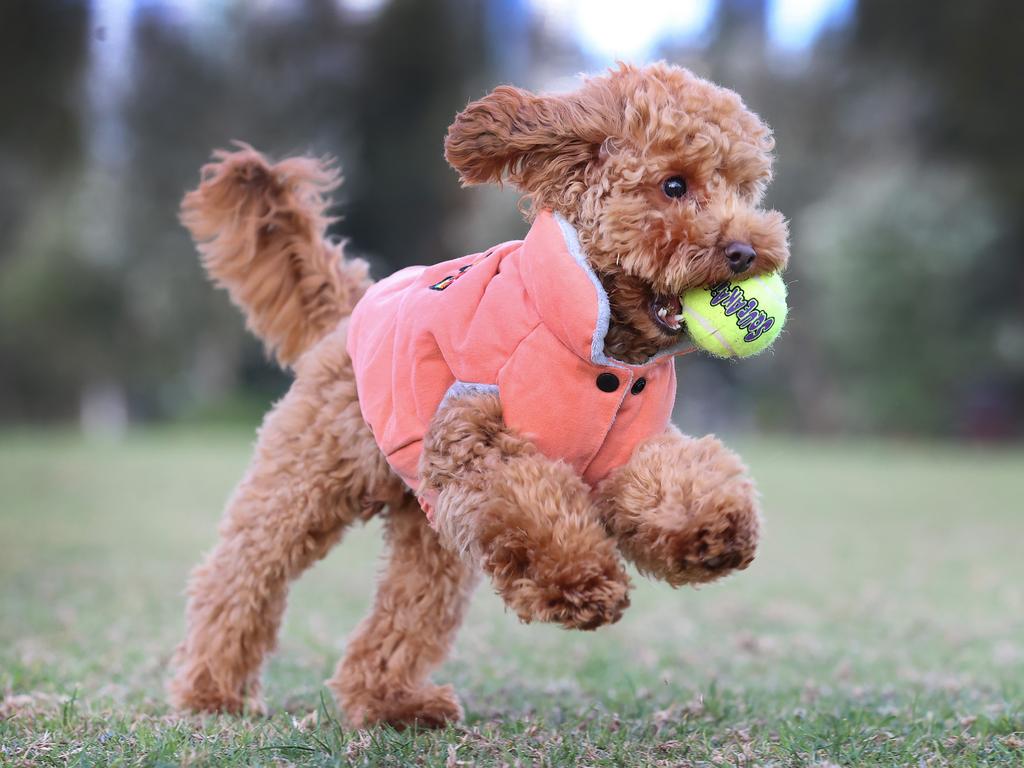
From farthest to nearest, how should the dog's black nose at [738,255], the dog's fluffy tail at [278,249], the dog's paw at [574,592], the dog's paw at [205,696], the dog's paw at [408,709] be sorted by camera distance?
Answer: the dog's fluffy tail at [278,249]
the dog's paw at [205,696]
the dog's paw at [408,709]
the dog's black nose at [738,255]
the dog's paw at [574,592]

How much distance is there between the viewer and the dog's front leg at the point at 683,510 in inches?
109

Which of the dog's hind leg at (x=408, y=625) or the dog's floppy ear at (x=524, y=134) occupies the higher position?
the dog's floppy ear at (x=524, y=134)

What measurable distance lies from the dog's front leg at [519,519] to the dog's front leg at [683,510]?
115 mm

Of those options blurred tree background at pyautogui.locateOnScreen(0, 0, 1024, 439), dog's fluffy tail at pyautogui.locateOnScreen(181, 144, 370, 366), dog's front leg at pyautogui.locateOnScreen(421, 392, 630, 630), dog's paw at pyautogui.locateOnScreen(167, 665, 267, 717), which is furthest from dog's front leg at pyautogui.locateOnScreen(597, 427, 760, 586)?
blurred tree background at pyautogui.locateOnScreen(0, 0, 1024, 439)

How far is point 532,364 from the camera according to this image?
305 centimetres

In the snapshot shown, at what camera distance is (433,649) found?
3.94 metres

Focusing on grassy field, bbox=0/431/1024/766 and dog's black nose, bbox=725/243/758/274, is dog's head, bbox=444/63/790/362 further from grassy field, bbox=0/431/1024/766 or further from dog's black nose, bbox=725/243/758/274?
grassy field, bbox=0/431/1024/766

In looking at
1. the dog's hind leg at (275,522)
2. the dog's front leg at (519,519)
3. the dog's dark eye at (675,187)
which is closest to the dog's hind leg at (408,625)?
the dog's hind leg at (275,522)

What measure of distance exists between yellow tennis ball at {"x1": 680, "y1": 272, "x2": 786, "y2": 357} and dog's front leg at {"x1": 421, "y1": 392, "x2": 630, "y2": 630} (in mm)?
507

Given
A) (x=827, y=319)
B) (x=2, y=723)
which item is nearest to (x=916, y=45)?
(x=827, y=319)

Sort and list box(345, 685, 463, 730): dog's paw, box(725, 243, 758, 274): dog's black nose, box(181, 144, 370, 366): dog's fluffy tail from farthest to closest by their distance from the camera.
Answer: box(181, 144, 370, 366): dog's fluffy tail
box(345, 685, 463, 730): dog's paw
box(725, 243, 758, 274): dog's black nose

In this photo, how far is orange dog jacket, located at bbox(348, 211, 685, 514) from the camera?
3027 mm

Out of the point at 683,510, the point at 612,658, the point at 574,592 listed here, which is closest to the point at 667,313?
the point at 683,510

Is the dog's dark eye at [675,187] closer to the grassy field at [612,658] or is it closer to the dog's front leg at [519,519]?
the dog's front leg at [519,519]
